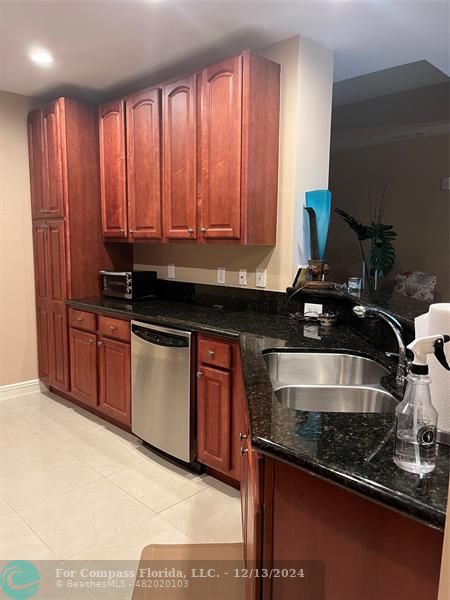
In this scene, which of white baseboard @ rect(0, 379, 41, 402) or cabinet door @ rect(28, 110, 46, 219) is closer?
cabinet door @ rect(28, 110, 46, 219)

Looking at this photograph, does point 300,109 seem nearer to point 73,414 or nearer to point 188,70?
point 188,70

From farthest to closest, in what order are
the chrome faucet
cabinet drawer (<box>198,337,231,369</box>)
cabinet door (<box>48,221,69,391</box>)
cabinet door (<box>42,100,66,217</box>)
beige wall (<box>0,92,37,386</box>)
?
beige wall (<box>0,92,37,386</box>), cabinet door (<box>48,221,69,391</box>), cabinet door (<box>42,100,66,217</box>), cabinet drawer (<box>198,337,231,369</box>), the chrome faucet

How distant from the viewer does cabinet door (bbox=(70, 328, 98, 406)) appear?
3334mm

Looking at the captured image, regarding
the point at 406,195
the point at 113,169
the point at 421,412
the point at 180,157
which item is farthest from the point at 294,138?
the point at 406,195

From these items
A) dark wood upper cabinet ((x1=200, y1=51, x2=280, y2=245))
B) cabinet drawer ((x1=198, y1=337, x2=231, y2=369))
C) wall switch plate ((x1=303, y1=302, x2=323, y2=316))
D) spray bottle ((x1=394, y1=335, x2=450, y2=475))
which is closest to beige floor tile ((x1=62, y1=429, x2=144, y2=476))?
cabinet drawer ((x1=198, y1=337, x2=231, y2=369))

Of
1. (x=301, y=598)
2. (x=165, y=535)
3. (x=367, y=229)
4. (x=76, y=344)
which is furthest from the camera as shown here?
(x=367, y=229)

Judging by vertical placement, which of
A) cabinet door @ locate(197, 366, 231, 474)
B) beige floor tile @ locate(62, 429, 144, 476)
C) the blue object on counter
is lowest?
beige floor tile @ locate(62, 429, 144, 476)

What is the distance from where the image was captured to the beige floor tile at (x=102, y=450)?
275cm

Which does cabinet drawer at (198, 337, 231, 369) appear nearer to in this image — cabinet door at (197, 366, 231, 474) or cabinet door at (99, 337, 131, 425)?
cabinet door at (197, 366, 231, 474)

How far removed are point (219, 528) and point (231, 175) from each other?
1.93 metres

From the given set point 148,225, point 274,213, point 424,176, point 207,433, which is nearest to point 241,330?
point 207,433

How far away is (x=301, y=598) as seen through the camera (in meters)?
1.05

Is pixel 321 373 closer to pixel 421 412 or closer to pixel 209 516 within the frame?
pixel 209 516

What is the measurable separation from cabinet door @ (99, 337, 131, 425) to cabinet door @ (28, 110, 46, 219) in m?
1.39
